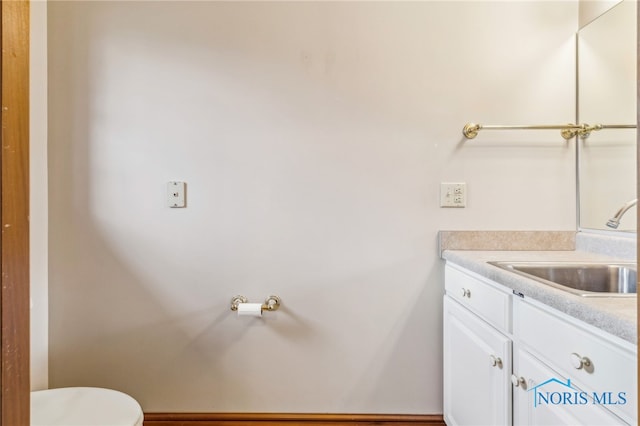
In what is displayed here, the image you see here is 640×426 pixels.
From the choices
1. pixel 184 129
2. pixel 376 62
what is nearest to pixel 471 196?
pixel 376 62

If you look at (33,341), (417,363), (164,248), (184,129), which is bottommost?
(417,363)

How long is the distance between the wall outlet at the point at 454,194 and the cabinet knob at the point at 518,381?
74 cm

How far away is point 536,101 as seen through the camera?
1543mm

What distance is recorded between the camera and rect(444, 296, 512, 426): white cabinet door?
1.04m

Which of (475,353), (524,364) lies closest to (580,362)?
(524,364)

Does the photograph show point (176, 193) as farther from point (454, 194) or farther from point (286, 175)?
point (454, 194)

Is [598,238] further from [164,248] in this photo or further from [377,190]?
[164,248]

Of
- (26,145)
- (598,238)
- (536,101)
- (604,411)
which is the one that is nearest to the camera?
(26,145)

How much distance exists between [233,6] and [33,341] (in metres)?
1.68

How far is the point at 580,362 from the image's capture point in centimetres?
73

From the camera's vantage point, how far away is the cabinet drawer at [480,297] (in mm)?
1039

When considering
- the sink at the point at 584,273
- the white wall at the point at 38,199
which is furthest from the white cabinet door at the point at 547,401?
the white wall at the point at 38,199

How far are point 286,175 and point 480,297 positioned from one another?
901mm

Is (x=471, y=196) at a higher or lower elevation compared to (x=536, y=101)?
lower
